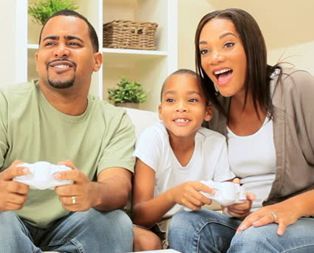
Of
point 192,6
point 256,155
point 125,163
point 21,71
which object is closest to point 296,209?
point 256,155

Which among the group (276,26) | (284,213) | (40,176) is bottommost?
(284,213)

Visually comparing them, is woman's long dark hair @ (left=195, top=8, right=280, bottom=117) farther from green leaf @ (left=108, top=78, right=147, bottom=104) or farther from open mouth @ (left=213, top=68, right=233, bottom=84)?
green leaf @ (left=108, top=78, right=147, bottom=104)

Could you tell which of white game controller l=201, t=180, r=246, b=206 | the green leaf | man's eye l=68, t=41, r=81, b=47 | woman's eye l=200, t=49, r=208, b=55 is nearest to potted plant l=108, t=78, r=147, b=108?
the green leaf

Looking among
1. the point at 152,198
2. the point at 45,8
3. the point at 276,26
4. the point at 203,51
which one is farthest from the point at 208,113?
the point at 276,26

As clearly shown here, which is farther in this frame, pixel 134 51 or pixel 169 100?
pixel 134 51

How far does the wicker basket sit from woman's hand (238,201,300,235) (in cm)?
125

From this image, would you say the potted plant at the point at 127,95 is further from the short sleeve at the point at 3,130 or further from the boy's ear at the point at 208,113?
the short sleeve at the point at 3,130

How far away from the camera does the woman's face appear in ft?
4.75

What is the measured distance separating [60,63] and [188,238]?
65cm

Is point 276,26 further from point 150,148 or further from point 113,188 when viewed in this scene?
point 113,188

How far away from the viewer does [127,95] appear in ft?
7.43

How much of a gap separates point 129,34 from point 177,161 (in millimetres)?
897

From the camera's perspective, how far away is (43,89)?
1570 millimetres

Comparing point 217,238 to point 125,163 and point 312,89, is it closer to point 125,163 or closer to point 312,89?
point 125,163
